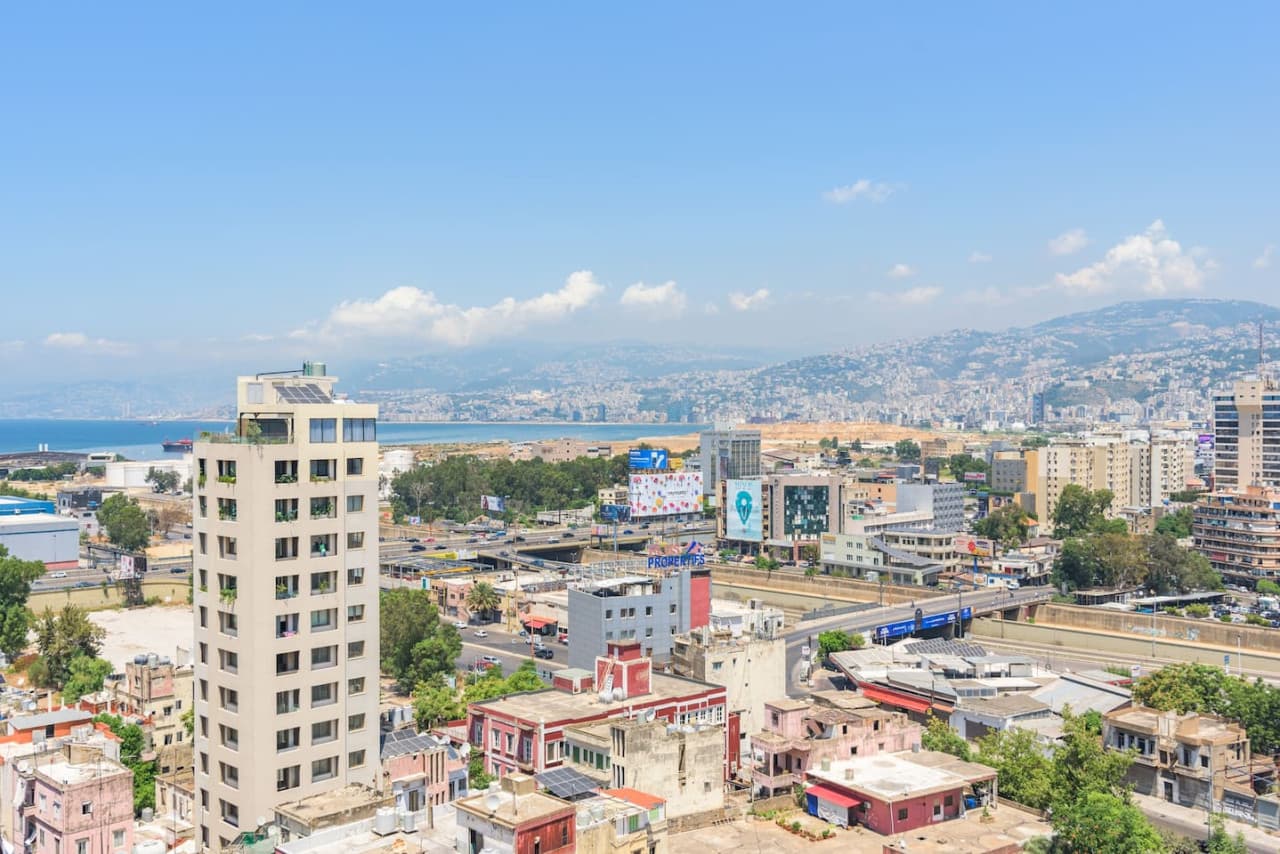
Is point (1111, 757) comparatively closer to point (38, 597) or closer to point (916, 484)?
point (38, 597)

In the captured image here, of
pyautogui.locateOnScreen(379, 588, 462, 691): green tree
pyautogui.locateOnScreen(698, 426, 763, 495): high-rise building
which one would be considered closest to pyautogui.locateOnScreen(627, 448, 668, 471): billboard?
pyautogui.locateOnScreen(698, 426, 763, 495): high-rise building


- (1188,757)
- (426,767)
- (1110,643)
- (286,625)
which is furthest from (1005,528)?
(286,625)

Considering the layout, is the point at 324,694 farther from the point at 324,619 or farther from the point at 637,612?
the point at 637,612

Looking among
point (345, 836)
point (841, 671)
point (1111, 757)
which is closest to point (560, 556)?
point (841, 671)

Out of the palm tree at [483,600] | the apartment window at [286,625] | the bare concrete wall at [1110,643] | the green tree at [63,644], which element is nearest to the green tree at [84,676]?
the green tree at [63,644]

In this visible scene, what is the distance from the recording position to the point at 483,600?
7488 cm

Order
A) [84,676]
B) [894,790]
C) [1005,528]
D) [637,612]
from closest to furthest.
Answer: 1. [894,790]
2. [637,612]
3. [84,676]
4. [1005,528]

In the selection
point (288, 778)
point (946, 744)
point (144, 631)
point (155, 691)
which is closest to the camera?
point (288, 778)

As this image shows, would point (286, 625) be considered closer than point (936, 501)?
Yes

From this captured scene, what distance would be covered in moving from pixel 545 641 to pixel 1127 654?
3474 cm

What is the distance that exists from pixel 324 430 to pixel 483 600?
162 ft

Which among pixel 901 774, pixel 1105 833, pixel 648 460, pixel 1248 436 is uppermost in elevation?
pixel 1248 436

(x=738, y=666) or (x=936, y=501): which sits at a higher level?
(x=738, y=666)

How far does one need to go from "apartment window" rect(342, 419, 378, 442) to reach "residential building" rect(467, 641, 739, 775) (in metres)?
9.11
